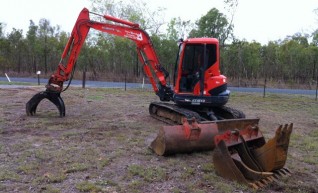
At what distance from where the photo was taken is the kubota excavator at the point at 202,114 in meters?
5.55

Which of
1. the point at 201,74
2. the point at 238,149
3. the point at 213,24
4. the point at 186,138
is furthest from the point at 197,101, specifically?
the point at 213,24

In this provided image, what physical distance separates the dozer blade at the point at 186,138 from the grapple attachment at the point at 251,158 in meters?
0.98

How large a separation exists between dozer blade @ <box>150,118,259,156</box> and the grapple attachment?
3.20 feet

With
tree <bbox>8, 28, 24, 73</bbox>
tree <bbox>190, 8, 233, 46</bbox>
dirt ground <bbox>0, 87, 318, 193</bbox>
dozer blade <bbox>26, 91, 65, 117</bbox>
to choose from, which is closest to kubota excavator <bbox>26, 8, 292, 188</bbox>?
dozer blade <bbox>26, 91, 65, 117</bbox>

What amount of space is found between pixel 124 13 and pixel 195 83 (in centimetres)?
3389

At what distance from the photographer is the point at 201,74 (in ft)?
29.8

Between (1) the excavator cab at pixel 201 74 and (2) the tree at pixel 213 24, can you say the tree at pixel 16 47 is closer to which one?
(2) the tree at pixel 213 24

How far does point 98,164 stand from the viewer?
20.5ft

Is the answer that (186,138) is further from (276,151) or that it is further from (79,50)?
(79,50)

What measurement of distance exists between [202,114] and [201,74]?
1.13m

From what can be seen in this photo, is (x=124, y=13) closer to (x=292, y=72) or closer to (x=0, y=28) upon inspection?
(x=0, y=28)

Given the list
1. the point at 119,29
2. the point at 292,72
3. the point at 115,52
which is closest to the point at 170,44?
the point at 115,52

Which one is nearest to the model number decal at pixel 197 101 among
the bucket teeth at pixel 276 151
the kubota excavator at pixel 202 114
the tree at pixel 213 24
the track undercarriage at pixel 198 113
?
the kubota excavator at pixel 202 114

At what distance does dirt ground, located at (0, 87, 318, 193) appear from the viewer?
532cm
